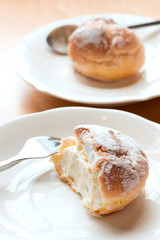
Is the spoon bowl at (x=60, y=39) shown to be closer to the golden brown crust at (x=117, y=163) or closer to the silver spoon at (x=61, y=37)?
the silver spoon at (x=61, y=37)

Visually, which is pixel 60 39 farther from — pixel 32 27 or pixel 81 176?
pixel 81 176

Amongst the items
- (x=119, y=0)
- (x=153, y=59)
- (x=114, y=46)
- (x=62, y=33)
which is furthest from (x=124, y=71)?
(x=119, y=0)

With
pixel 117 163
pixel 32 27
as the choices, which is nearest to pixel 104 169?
pixel 117 163

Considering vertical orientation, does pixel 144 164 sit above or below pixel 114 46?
below

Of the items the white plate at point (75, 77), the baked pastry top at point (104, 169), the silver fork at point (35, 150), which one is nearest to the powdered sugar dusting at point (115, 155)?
the baked pastry top at point (104, 169)

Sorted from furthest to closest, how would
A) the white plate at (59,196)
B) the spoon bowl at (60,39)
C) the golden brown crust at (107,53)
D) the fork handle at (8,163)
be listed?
1. the spoon bowl at (60,39)
2. the golden brown crust at (107,53)
3. the fork handle at (8,163)
4. the white plate at (59,196)

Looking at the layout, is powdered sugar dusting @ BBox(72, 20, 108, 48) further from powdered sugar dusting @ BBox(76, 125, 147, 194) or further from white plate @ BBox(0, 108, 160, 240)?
powdered sugar dusting @ BBox(76, 125, 147, 194)

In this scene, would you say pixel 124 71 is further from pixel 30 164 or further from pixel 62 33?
pixel 30 164
